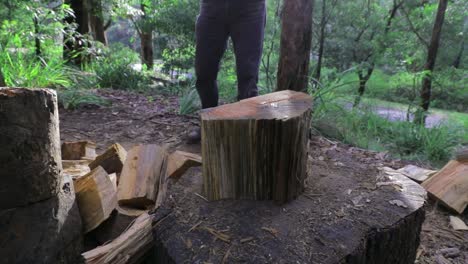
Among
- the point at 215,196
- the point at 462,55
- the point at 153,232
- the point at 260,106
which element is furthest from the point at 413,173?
the point at 462,55

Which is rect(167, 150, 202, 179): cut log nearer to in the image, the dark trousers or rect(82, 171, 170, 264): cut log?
rect(82, 171, 170, 264): cut log

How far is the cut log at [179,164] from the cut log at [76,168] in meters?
0.49

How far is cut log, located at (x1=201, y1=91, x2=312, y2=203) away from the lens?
5.01 ft

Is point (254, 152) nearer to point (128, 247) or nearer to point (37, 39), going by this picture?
point (128, 247)

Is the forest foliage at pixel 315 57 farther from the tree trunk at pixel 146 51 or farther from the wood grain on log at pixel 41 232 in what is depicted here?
the wood grain on log at pixel 41 232

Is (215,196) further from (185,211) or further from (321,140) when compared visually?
(321,140)

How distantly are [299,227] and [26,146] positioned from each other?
1120 millimetres

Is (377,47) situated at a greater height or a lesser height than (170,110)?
greater

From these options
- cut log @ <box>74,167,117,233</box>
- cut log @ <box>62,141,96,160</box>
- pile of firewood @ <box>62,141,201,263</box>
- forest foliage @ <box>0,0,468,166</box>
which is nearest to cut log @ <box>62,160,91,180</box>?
pile of firewood @ <box>62,141,201,263</box>

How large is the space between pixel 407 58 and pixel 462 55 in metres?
2.79

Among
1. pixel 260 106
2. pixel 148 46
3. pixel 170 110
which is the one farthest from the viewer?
pixel 148 46

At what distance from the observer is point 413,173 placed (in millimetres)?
2891

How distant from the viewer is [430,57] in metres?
7.62

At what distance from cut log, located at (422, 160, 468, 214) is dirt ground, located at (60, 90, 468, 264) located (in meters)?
0.09
